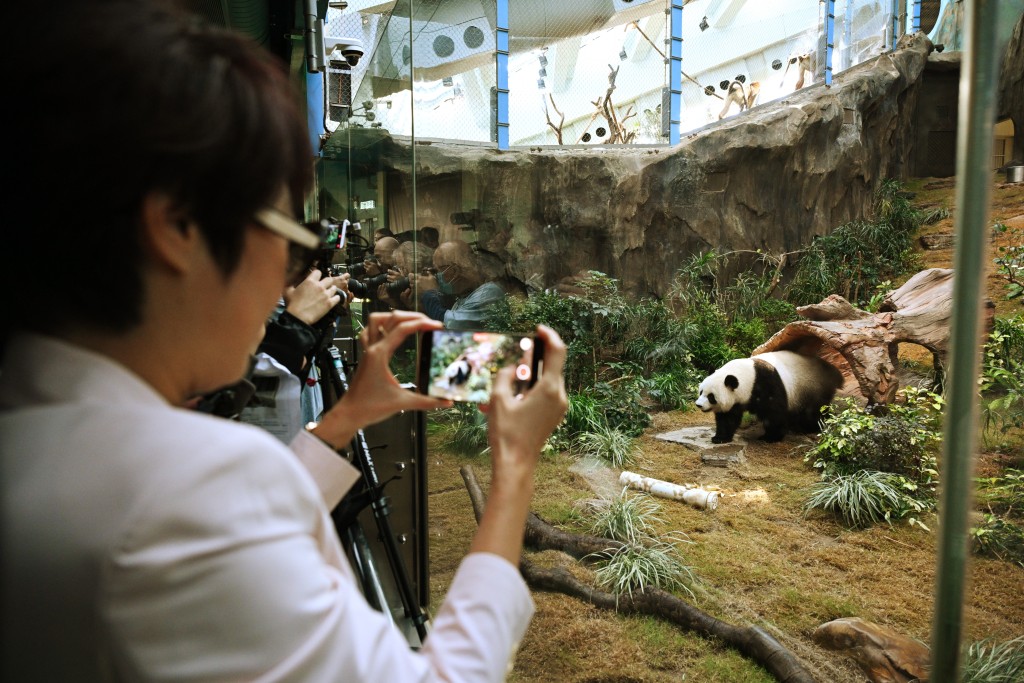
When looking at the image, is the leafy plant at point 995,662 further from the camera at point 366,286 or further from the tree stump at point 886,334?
the tree stump at point 886,334

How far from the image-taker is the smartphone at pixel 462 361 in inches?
37.0

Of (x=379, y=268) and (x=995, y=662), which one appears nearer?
(x=995, y=662)

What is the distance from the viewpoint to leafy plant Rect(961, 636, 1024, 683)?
1.66 meters

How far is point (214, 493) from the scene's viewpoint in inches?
16.4

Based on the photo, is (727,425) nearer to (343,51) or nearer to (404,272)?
(404,272)

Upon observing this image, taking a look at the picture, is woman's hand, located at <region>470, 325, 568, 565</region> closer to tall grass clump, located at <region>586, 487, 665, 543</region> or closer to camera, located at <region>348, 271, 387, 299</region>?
camera, located at <region>348, 271, 387, 299</region>

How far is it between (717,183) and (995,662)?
18.8ft

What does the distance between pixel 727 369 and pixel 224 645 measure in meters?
3.93

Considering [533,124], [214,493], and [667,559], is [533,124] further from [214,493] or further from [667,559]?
[214,493]

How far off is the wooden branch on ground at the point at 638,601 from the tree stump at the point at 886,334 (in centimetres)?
185

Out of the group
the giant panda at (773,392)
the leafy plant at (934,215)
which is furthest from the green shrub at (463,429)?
the leafy plant at (934,215)

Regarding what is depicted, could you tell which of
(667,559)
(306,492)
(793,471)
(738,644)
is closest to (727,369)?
(793,471)

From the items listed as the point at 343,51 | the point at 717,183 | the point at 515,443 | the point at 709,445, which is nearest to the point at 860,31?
the point at 717,183

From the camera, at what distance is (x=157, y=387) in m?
0.52
